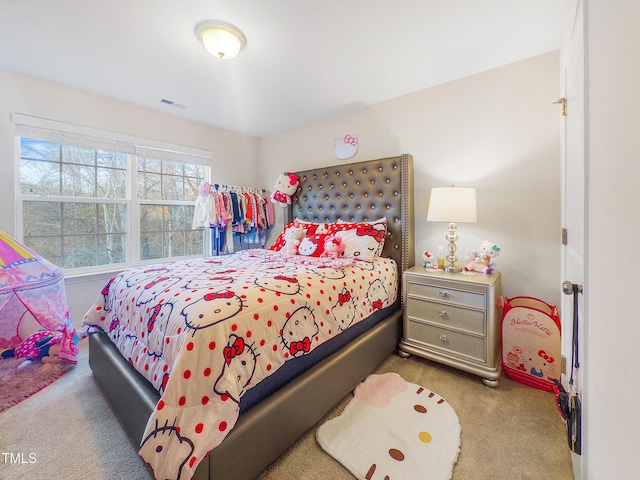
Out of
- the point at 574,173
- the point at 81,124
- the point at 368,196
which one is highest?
the point at 81,124

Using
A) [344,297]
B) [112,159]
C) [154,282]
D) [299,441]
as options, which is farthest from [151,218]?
[299,441]

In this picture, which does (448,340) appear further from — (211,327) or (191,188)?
(191,188)

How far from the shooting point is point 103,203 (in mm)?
2672

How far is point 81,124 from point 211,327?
2.70 meters

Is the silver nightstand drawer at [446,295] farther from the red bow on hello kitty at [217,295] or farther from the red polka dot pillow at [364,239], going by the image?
the red bow on hello kitty at [217,295]

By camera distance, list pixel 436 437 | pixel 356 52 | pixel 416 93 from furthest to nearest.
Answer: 1. pixel 416 93
2. pixel 356 52
3. pixel 436 437

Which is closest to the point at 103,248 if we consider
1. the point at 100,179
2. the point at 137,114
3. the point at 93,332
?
the point at 100,179

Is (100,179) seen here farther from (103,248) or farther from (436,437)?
(436,437)

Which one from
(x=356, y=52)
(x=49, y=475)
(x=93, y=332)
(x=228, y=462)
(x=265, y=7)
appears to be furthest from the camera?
(x=356, y=52)

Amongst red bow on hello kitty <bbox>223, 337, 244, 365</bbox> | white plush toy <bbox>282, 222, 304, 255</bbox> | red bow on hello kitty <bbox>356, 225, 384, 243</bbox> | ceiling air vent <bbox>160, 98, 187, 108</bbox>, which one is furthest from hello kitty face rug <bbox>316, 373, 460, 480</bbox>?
ceiling air vent <bbox>160, 98, 187, 108</bbox>

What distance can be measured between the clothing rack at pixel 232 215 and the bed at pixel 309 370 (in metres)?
0.91

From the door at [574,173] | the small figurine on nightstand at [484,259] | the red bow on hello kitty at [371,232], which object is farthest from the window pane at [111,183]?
the door at [574,173]

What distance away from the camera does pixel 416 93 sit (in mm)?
2461

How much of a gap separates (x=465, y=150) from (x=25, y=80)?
12.3ft
